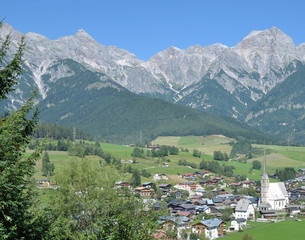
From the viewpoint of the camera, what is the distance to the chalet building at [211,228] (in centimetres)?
10084

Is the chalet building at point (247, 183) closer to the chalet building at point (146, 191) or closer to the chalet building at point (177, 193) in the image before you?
the chalet building at point (177, 193)

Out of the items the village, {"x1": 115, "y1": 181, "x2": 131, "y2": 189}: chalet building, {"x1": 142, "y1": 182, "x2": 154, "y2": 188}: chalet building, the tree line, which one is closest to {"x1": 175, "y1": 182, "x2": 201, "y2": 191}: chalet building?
the village

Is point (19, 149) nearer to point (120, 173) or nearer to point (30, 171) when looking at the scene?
point (30, 171)

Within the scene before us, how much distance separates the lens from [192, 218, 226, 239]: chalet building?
331 ft

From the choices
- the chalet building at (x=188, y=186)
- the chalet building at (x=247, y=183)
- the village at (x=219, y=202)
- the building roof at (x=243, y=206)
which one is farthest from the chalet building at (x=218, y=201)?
the chalet building at (x=247, y=183)

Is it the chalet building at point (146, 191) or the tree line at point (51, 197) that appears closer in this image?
the tree line at point (51, 197)

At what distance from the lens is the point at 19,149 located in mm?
17844

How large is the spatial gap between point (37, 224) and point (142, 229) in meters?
6.80

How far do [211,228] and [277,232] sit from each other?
1585cm

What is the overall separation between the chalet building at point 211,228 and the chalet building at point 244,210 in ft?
60.4

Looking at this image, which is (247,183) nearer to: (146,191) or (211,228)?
(146,191)

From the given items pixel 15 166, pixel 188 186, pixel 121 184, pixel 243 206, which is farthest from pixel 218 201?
pixel 15 166

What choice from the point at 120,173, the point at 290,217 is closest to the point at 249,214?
the point at 290,217

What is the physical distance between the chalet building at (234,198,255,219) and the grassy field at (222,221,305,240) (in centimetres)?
1465
